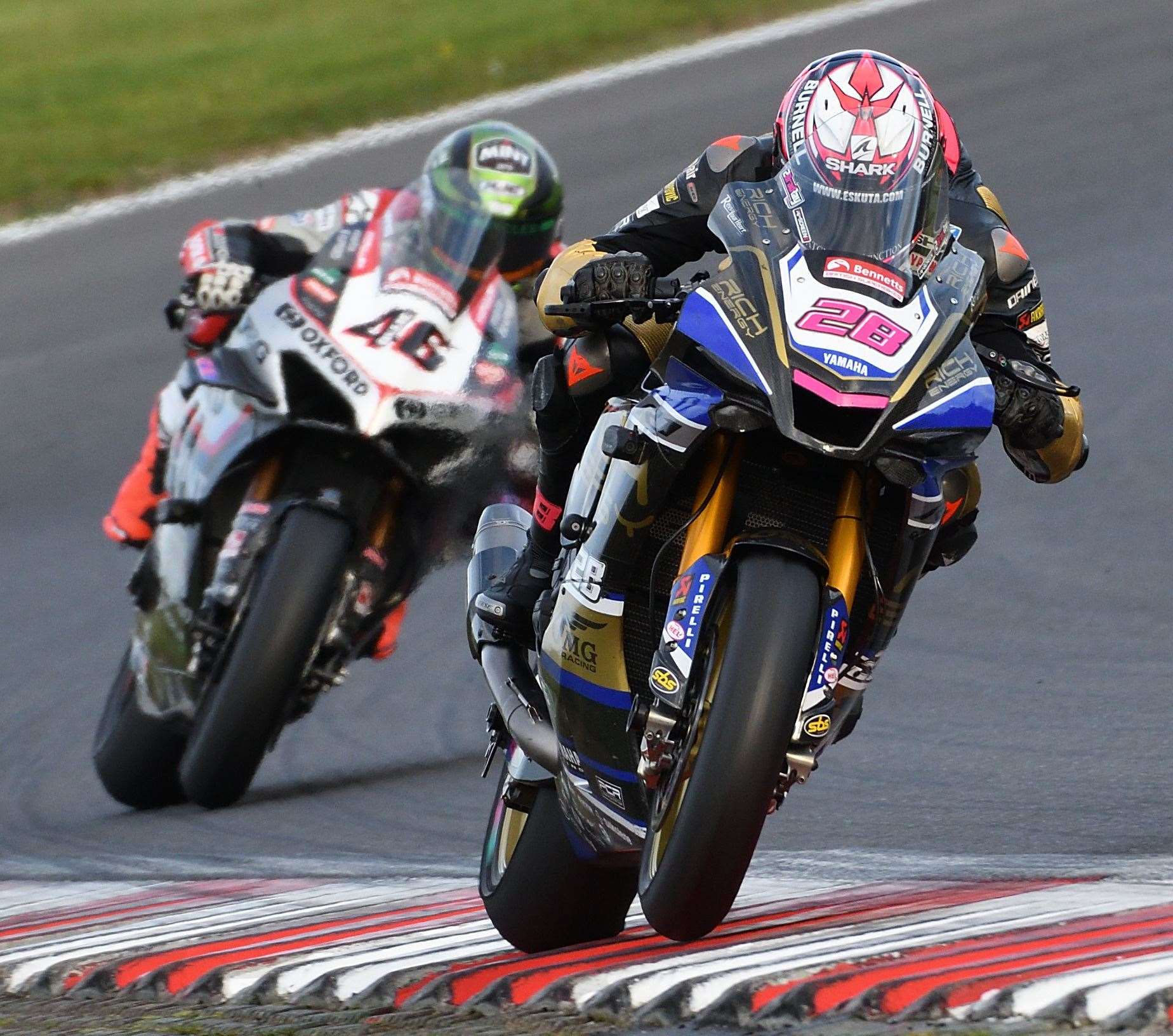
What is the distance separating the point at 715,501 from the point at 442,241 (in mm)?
2622

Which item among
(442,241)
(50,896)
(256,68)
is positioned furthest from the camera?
(256,68)

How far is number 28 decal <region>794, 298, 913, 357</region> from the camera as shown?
3.39 metres

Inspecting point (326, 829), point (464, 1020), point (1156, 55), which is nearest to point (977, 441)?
point (464, 1020)

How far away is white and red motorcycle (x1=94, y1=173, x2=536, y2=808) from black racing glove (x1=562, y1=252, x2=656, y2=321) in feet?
6.45

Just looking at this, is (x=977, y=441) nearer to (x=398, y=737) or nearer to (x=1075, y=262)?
(x=398, y=737)

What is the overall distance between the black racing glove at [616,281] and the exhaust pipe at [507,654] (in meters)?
0.82

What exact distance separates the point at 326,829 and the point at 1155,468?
12.7 ft

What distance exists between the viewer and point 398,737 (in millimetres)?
6805

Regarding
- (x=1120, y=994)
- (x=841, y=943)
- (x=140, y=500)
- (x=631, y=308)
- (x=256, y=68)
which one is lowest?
(x=256, y=68)

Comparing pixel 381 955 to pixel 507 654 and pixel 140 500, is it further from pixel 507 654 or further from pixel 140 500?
pixel 140 500

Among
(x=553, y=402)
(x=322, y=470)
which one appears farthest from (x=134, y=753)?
(x=553, y=402)

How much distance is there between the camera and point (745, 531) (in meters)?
3.54

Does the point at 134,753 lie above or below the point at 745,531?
below

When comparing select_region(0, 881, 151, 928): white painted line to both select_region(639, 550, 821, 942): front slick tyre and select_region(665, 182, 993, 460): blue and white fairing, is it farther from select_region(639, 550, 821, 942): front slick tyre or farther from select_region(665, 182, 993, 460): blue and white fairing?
select_region(665, 182, 993, 460): blue and white fairing
